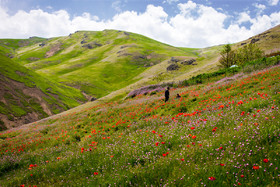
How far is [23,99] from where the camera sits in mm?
53750

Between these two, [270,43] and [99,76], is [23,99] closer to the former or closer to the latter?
[99,76]

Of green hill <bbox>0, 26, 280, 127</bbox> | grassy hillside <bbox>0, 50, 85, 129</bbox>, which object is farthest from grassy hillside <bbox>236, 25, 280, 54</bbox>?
grassy hillside <bbox>0, 50, 85, 129</bbox>

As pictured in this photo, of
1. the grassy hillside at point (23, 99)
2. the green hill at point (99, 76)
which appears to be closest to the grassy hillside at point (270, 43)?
the green hill at point (99, 76)

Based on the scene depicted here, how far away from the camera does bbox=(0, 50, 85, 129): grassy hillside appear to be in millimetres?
45700

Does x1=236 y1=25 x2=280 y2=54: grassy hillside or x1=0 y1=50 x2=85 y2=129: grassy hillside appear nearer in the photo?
x1=0 y1=50 x2=85 y2=129: grassy hillside

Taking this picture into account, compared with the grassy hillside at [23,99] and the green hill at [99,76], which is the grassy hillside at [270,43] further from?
the grassy hillside at [23,99]

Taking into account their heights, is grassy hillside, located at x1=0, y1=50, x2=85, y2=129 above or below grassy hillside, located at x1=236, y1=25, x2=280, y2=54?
below

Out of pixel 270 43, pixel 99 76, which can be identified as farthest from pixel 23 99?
pixel 270 43

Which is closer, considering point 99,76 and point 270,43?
point 270,43

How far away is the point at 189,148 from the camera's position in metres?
5.35

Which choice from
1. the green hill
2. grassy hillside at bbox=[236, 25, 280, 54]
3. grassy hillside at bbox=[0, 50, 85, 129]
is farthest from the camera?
the green hill

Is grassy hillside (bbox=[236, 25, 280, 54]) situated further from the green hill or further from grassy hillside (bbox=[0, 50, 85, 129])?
grassy hillside (bbox=[0, 50, 85, 129])

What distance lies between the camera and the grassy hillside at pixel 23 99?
150ft

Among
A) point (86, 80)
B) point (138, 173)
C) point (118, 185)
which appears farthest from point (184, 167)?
point (86, 80)
